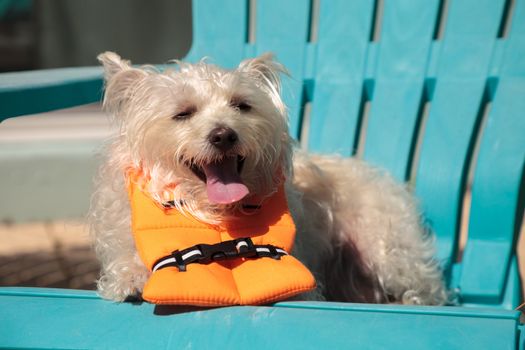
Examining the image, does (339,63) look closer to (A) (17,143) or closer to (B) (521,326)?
(B) (521,326)

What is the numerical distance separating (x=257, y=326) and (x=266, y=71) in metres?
0.85

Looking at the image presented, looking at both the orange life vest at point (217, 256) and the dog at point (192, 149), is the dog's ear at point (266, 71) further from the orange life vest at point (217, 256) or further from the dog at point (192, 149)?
the orange life vest at point (217, 256)

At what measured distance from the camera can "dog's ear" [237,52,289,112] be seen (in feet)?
6.46

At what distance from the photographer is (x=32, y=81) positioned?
7.09 feet

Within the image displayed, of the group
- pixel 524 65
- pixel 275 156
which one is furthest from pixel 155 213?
pixel 524 65

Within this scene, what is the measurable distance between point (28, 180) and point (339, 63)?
1.85m

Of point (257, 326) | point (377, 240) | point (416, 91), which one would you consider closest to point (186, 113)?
point (257, 326)

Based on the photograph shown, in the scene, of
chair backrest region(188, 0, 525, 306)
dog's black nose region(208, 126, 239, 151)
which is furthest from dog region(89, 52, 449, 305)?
chair backrest region(188, 0, 525, 306)

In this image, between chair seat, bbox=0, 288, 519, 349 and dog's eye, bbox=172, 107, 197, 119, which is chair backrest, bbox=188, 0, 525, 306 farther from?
chair seat, bbox=0, 288, 519, 349

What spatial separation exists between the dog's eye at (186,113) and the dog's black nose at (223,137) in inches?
5.7

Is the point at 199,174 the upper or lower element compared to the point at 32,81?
lower

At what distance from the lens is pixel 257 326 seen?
139cm

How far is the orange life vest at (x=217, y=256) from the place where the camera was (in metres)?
1.49

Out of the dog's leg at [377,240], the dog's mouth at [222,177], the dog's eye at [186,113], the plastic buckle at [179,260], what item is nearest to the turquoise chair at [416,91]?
the dog's leg at [377,240]
